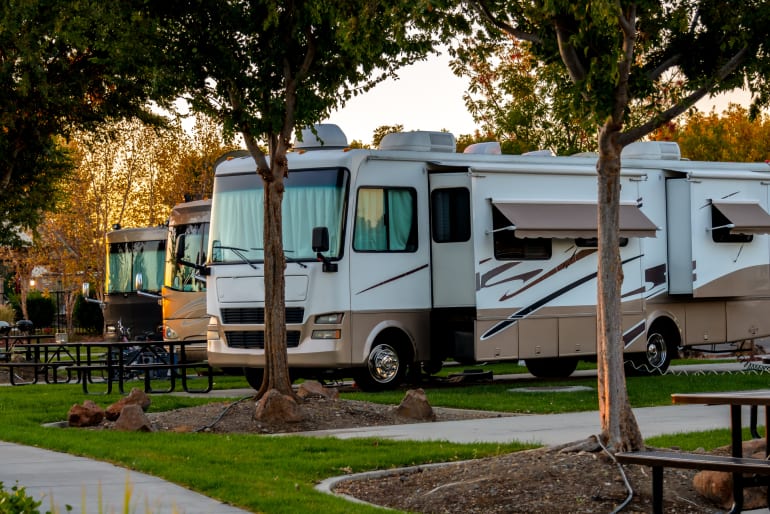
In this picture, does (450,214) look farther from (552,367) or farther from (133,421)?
(133,421)

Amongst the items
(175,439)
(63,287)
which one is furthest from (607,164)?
(63,287)

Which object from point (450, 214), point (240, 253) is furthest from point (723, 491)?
point (240, 253)

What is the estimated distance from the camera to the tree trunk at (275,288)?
16.4m

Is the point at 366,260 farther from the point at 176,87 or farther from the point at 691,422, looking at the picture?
the point at 691,422

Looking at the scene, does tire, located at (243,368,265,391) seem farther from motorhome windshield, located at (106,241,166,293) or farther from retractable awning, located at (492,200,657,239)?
motorhome windshield, located at (106,241,166,293)

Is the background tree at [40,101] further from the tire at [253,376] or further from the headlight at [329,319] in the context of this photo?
the headlight at [329,319]

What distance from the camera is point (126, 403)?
53.2 feet

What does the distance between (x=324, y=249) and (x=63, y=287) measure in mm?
36590

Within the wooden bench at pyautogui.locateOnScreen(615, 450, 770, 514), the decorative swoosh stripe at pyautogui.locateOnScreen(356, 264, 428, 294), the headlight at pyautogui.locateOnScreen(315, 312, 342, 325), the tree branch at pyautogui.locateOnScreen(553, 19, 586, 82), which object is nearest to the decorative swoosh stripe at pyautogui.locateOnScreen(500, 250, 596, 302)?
the decorative swoosh stripe at pyautogui.locateOnScreen(356, 264, 428, 294)

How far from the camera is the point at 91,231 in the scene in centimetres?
4978

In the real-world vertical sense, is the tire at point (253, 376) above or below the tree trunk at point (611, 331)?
below

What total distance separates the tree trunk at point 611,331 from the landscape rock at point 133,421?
6.00 meters

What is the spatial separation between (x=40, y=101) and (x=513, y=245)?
1220 cm

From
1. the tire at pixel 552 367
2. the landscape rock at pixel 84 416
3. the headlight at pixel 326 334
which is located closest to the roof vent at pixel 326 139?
the headlight at pixel 326 334
